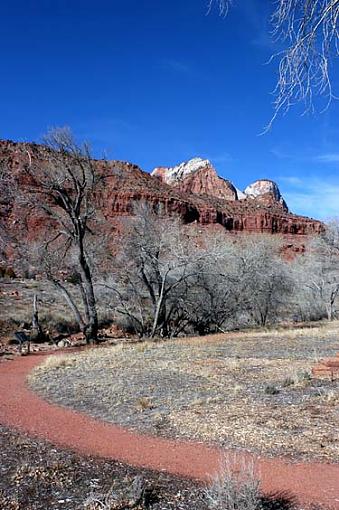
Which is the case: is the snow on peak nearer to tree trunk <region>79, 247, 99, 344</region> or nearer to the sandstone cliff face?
the sandstone cliff face

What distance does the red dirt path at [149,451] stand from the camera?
6.30 meters

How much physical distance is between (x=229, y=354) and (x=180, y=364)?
2.99 meters

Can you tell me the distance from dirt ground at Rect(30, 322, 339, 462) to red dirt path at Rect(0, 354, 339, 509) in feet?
1.30

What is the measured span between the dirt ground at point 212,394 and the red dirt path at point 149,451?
397 mm

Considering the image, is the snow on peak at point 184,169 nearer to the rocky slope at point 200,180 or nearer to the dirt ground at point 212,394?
the rocky slope at point 200,180

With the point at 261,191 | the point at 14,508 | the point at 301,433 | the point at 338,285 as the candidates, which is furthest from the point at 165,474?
the point at 261,191

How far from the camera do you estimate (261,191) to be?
127 m

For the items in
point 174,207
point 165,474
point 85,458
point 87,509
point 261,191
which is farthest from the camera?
point 261,191

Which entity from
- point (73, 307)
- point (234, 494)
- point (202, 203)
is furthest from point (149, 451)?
point (202, 203)

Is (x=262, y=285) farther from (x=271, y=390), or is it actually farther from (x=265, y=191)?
(x=265, y=191)

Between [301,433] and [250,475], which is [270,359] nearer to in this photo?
[301,433]

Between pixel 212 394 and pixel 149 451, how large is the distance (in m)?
3.81

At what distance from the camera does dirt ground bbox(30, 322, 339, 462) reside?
8.38m

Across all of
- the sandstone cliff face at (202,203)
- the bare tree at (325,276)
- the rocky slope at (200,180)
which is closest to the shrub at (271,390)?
the bare tree at (325,276)
